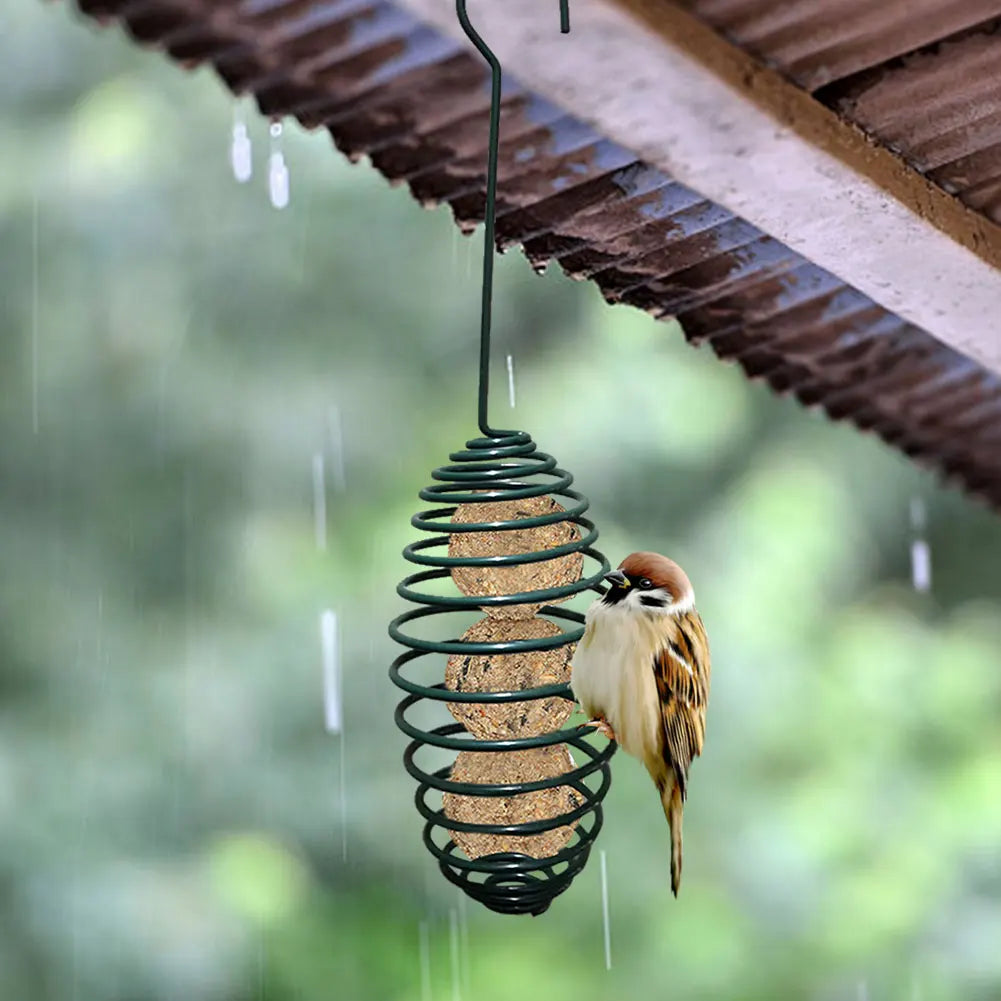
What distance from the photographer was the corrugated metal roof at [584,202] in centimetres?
160

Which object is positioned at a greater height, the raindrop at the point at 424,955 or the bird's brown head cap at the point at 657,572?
the bird's brown head cap at the point at 657,572

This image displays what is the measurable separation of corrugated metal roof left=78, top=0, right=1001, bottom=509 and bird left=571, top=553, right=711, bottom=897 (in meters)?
0.53

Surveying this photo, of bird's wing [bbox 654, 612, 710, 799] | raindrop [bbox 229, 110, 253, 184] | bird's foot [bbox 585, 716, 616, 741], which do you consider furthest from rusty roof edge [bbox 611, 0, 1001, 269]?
raindrop [bbox 229, 110, 253, 184]

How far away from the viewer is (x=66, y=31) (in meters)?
5.26

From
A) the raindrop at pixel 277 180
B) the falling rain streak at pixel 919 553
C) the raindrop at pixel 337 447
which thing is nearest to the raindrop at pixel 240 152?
the raindrop at pixel 277 180

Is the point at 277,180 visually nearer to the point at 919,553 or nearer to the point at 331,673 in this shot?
the point at 331,673

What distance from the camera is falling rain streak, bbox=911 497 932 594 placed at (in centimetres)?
549

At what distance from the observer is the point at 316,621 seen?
498 cm

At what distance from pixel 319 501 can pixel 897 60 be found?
3.63 m

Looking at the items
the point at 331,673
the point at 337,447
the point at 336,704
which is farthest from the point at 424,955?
the point at 337,447

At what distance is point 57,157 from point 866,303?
3488 millimetres

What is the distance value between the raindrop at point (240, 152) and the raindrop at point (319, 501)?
3.13 feet

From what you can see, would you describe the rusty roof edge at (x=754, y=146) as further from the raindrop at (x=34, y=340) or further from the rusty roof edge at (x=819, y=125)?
the raindrop at (x=34, y=340)

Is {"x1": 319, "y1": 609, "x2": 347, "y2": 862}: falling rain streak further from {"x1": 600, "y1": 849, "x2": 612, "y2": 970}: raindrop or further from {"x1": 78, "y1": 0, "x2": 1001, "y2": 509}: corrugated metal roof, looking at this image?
{"x1": 78, "y1": 0, "x2": 1001, "y2": 509}: corrugated metal roof
